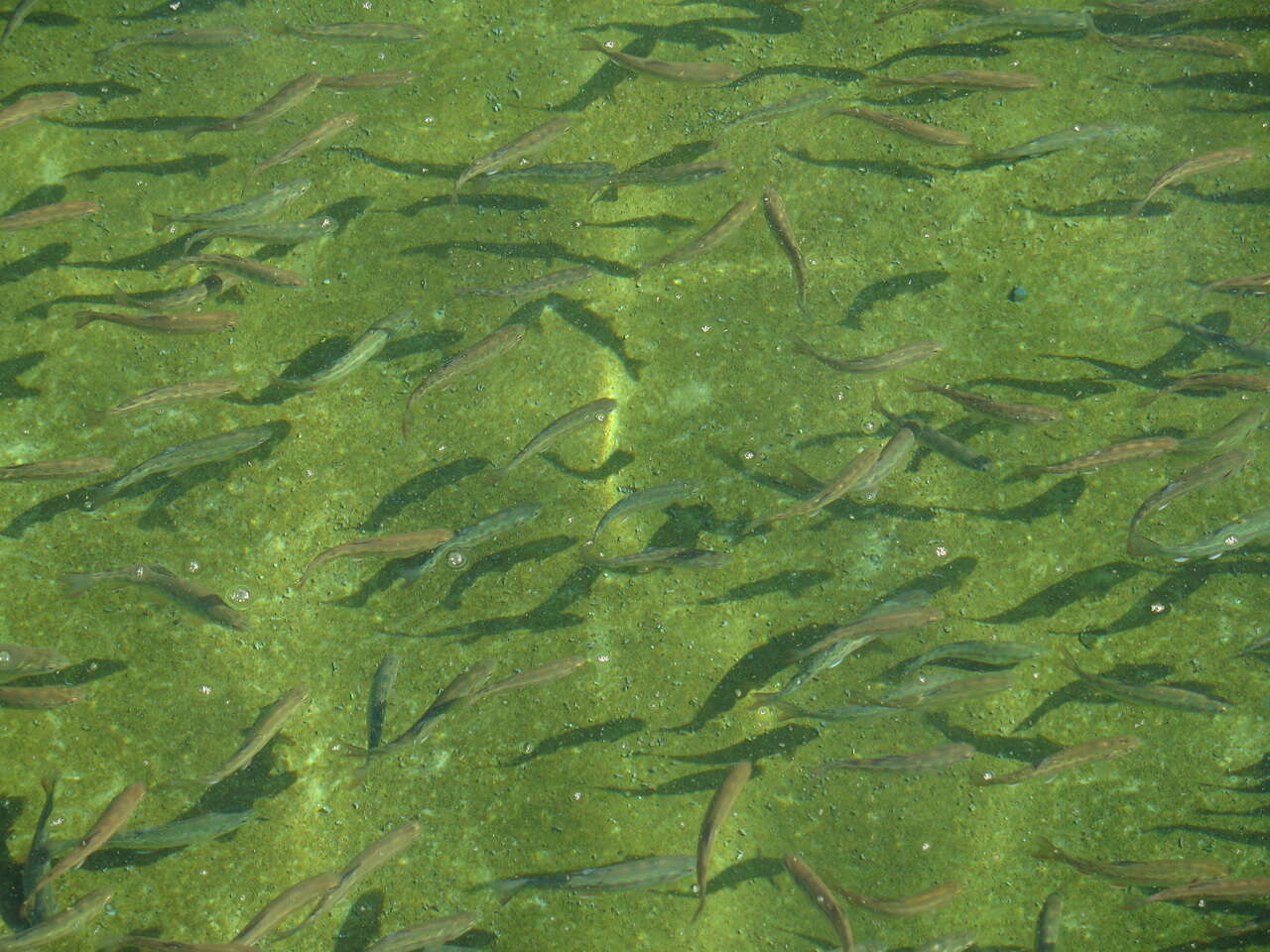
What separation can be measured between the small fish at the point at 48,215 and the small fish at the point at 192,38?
1.09 m

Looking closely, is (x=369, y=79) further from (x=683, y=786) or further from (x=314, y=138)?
(x=683, y=786)

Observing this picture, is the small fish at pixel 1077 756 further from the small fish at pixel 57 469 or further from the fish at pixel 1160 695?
the small fish at pixel 57 469

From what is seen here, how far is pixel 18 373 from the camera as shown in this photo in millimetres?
5297

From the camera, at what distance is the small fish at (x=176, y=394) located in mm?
4852

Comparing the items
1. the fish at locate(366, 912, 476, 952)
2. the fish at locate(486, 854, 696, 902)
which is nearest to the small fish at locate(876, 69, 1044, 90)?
the fish at locate(486, 854, 696, 902)

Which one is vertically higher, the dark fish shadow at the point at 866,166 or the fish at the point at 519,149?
the fish at the point at 519,149

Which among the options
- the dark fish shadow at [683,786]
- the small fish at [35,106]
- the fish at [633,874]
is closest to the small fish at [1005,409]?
the dark fish shadow at [683,786]

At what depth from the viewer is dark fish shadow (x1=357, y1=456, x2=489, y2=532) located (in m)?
5.18

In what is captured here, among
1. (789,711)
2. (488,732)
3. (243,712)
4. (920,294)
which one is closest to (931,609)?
(789,711)

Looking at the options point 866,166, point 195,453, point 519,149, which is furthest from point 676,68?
point 195,453

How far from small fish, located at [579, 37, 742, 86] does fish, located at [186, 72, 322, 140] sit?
190 centimetres

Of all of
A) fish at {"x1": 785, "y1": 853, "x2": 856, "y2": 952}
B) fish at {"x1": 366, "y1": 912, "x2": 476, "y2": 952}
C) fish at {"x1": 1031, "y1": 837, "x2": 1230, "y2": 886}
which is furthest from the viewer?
fish at {"x1": 1031, "y1": 837, "x2": 1230, "y2": 886}

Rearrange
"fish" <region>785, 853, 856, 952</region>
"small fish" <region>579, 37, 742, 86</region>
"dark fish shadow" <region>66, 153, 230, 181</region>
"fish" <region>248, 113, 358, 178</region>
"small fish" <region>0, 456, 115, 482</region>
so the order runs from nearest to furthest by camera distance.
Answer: "fish" <region>785, 853, 856, 952</region> → "small fish" <region>0, 456, 115, 482</region> → "fish" <region>248, 113, 358, 178</region> → "small fish" <region>579, 37, 742, 86</region> → "dark fish shadow" <region>66, 153, 230, 181</region>

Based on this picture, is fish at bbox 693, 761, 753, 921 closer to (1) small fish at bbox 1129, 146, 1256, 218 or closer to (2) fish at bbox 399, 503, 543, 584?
(2) fish at bbox 399, 503, 543, 584
